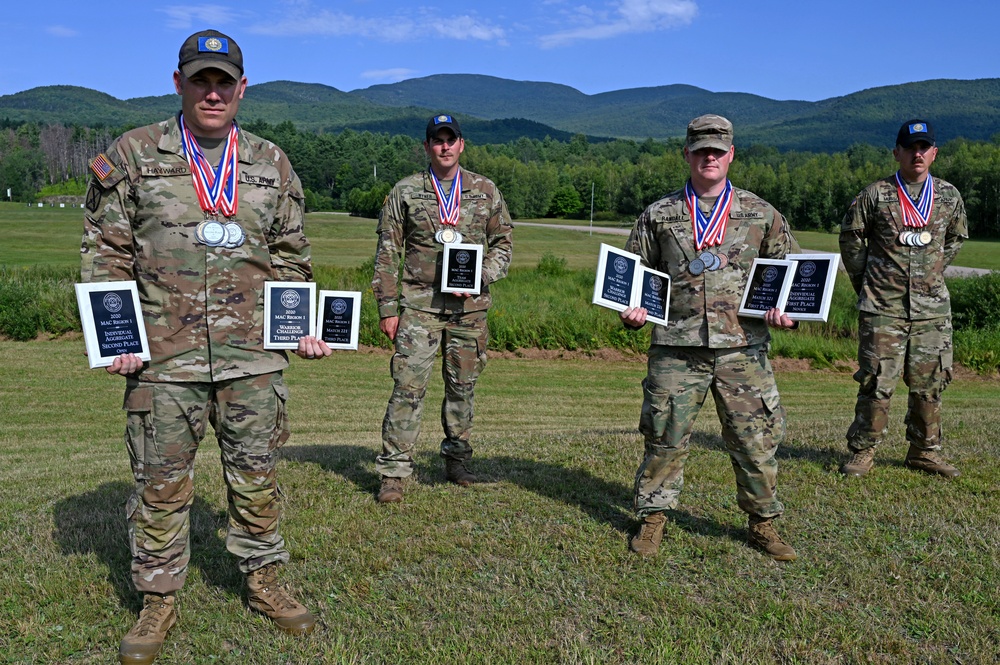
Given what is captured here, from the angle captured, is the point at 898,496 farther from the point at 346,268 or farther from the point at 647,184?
the point at 647,184

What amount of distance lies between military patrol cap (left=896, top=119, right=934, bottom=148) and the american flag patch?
216 inches

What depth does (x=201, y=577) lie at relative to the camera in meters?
4.70

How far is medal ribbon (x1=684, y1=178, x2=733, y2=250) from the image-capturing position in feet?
16.4

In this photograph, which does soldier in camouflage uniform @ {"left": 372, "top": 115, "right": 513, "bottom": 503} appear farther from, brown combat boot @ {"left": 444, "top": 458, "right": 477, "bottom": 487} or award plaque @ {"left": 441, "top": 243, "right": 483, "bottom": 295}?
brown combat boot @ {"left": 444, "top": 458, "right": 477, "bottom": 487}

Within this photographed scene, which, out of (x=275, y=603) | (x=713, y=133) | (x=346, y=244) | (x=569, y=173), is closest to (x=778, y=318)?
(x=713, y=133)

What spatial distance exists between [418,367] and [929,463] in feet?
13.5

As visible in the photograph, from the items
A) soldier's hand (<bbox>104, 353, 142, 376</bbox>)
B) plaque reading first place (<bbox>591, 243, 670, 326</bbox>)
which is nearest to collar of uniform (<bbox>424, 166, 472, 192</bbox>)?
plaque reading first place (<bbox>591, 243, 670, 326</bbox>)

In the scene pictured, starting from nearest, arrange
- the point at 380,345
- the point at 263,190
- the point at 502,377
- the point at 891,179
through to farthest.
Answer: the point at 263,190 < the point at 891,179 < the point at 502,377 < the point at 380,345

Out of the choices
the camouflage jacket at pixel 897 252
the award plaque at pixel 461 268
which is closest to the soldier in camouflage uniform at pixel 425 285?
the award plaque at pixel 461 268

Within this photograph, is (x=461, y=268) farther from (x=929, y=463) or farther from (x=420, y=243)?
(x=929, y=463)

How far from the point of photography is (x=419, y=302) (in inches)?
248

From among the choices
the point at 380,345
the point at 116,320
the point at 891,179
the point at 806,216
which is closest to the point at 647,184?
the point at 806,216

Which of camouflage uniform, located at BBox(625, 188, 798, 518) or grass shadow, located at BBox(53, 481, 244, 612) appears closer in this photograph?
grass shadow, located at BBox(53, 481, 244, 612)

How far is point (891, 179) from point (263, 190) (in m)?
5.17
